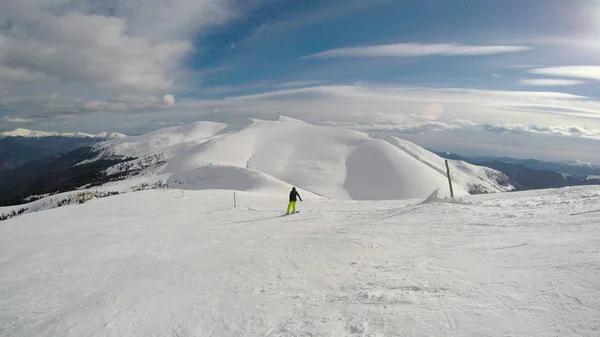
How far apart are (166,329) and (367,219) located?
1293cm

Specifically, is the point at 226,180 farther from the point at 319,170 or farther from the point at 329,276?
the point at 329,276

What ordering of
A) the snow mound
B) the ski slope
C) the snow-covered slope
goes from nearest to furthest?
the ski slope, the snow mound, the snow-covered slope

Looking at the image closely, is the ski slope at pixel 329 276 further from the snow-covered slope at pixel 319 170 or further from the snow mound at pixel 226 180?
the snow mound at pixel 226 180

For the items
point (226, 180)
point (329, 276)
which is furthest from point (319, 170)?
point (329, 276)

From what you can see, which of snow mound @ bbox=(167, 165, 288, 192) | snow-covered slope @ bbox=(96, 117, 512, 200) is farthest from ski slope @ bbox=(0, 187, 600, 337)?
snow mound @ bbox=(167, 165, 288, 192)

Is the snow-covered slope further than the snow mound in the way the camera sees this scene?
Yes

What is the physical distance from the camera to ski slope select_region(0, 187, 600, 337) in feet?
20.9

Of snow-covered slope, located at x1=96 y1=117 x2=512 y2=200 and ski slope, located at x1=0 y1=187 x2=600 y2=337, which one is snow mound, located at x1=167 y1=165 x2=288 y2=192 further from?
ski slope, located at x1=0 y1=187 x2=600 y2=337

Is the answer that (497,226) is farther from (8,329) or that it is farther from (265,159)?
(265,159)

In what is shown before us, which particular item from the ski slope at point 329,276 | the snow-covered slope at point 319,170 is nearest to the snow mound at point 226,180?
the snow-covered slope at point 319,170

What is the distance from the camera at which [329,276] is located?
9398 mm

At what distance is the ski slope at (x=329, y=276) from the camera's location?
6.37m

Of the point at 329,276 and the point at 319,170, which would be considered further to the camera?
the point at 319,170

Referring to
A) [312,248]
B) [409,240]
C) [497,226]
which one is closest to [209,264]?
[312,248]
